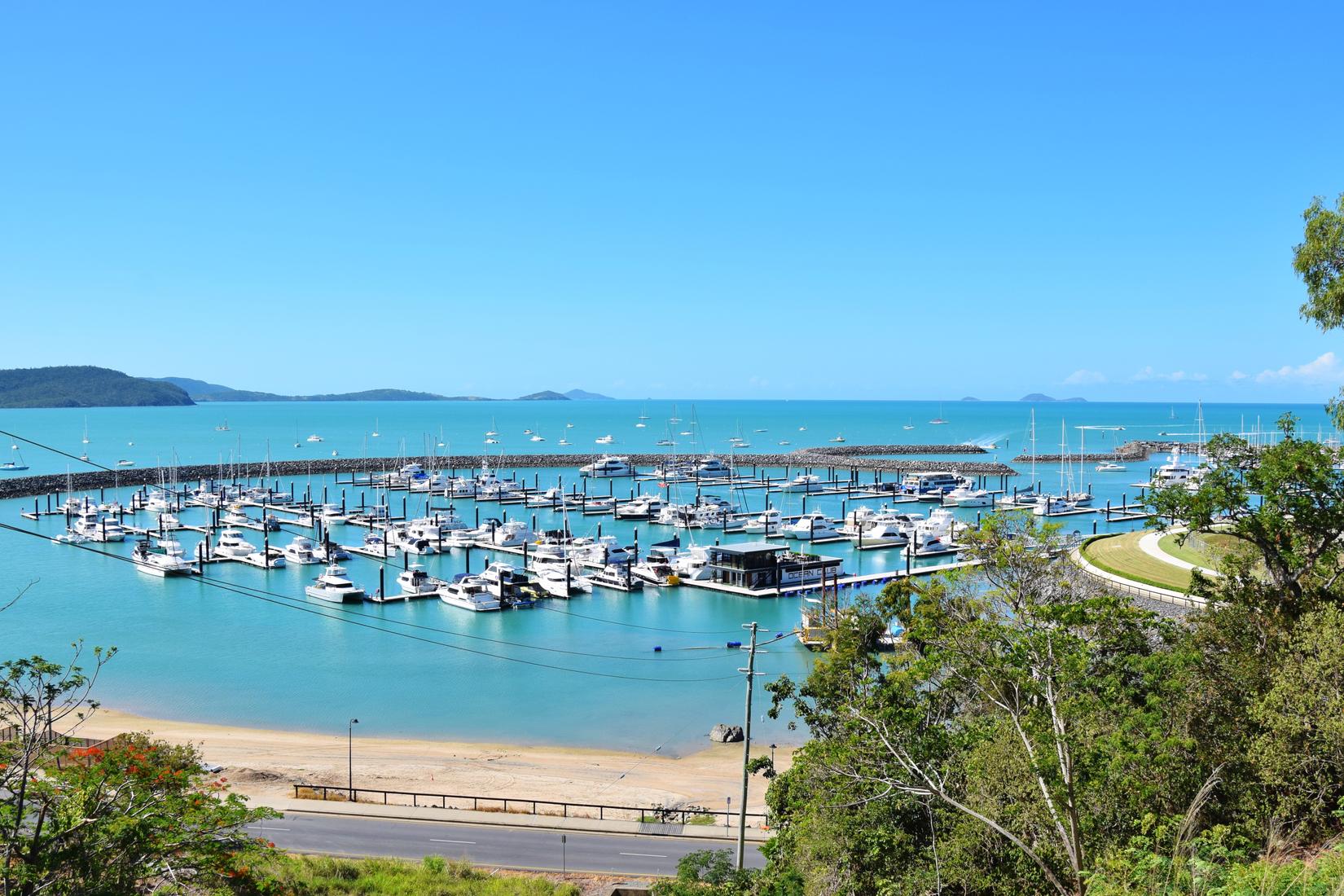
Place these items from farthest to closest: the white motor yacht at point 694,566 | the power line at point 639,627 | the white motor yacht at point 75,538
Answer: the white motor yacht at point 75,538
the white motor yacht at point 694,566
the power line at point 639,627

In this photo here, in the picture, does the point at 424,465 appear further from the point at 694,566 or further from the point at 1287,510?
the point at 1287,510

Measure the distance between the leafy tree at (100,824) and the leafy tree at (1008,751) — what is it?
9.62m

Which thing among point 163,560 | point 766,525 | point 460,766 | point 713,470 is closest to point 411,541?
point 163,560

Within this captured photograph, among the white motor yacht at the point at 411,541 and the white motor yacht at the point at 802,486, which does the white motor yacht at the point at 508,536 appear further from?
the white motor yacht at the point at 802,486

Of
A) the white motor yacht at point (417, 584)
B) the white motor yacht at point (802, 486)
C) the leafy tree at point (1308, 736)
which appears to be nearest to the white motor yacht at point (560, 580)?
the white motor yacht at point (417, 584)

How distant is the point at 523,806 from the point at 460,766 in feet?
18.3

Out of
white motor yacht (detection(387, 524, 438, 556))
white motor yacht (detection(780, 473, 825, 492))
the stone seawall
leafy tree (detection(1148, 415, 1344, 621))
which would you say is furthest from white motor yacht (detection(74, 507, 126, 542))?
leafy tree (detection(1148, 415, 1344, 621))

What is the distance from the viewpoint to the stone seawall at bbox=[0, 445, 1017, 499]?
116438 millimetres

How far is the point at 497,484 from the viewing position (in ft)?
362

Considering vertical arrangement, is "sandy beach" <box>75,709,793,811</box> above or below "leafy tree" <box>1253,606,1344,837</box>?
below

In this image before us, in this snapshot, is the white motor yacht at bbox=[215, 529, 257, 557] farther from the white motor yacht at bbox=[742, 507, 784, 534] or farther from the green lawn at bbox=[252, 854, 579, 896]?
the green lawn at bbox=[252, 854, 579, 896]

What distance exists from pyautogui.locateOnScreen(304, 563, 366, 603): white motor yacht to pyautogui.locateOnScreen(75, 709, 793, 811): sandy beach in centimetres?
2030

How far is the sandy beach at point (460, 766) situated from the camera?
103 feet

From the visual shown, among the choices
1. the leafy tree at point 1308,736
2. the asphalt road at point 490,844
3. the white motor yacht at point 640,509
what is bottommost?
the asphalt road at point 490,844
